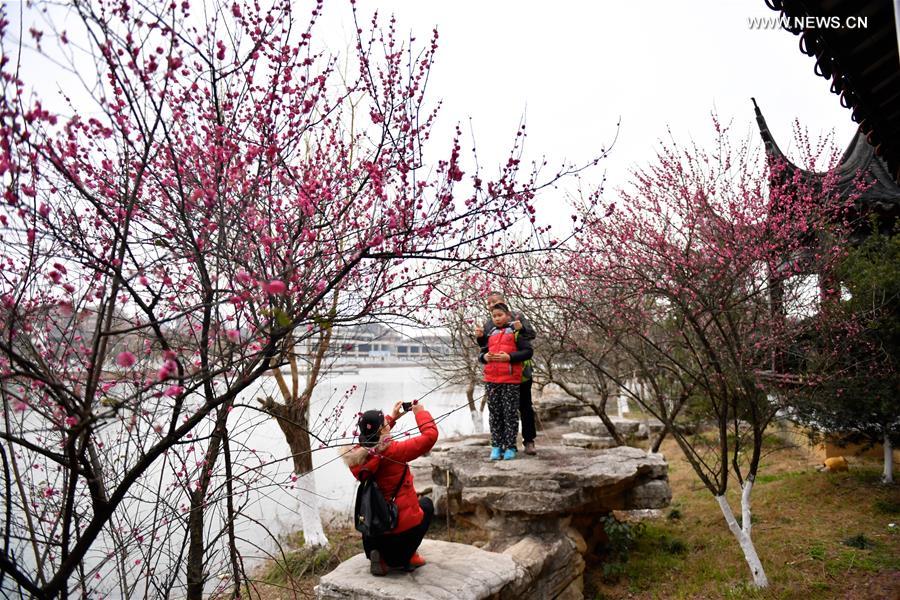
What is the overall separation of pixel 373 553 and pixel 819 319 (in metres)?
5.16

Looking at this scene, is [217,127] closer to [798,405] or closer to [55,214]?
[55,214]

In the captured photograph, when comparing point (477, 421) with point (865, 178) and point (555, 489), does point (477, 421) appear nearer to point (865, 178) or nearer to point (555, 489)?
point (555, 489)

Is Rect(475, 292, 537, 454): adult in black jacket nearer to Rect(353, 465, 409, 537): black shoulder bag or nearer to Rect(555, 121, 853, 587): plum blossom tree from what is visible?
Rect(555, 121, 853, 587): plum blossom tree

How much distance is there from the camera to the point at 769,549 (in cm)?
547

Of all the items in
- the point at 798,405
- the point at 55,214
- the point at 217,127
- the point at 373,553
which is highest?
the point at 217,127

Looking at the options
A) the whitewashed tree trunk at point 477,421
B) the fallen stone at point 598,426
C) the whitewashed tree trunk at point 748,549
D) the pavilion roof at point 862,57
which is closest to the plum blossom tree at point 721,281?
the whitewashed tree trunk at point 748,549

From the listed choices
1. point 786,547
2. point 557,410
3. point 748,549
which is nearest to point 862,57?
point 748,549

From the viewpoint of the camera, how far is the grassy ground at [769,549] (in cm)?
473

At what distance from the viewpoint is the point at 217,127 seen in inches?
96.9

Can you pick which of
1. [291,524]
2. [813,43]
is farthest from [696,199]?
[291,524]

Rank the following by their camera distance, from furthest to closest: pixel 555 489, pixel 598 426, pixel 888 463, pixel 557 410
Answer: pixel 557 410 → pixel 598 426 → pixel 888 463 → pixel 555 489

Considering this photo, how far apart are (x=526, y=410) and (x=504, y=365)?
2.50ft

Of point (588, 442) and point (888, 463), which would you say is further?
point (588, 442)

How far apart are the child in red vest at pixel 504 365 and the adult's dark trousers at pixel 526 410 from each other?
0.89ft
